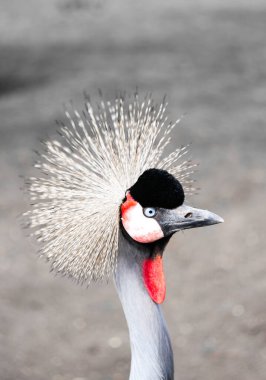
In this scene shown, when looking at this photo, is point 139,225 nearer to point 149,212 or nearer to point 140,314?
point 149,212

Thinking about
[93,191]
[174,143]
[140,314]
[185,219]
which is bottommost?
[140,314]

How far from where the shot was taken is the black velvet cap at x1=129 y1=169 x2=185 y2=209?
175 cm

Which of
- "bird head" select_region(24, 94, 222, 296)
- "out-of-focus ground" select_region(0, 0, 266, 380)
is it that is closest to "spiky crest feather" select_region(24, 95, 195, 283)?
"bird head" select_region(24, 94, 222, 296)

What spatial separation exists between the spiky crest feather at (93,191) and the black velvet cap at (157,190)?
74 mm

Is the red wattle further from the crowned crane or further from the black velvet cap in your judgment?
the black velvet cap

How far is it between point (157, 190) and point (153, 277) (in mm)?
227

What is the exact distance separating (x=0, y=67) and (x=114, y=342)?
8.76ft

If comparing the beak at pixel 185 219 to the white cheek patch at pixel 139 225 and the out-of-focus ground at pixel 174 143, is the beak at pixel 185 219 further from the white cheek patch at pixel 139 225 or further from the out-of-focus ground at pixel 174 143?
the out-of-focus ground at pixel 174 143

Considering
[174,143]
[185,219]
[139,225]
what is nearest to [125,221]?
[139,225]

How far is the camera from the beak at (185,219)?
181 cm

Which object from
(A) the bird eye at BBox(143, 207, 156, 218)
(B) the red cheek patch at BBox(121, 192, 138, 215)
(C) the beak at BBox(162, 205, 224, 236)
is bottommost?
(C) the beak at BBox(162, 205, 224, 236)

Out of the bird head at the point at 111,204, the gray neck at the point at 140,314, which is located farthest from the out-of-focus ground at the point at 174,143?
the bird head at the point at 111,204

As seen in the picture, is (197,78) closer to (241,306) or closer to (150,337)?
(241,306)

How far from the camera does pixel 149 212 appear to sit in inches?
71.1
